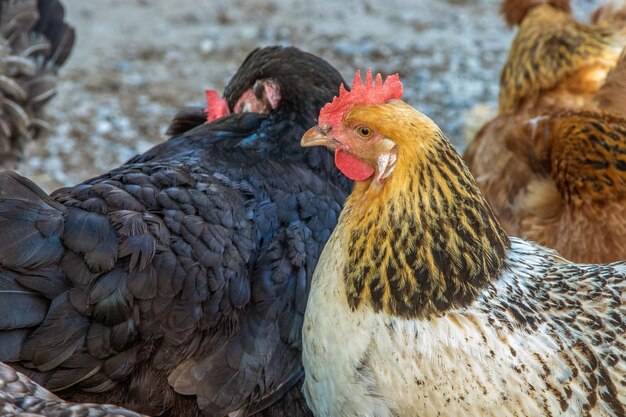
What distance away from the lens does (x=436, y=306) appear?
7.53 feet

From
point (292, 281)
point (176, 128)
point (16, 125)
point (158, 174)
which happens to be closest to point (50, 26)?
point (16, 125)

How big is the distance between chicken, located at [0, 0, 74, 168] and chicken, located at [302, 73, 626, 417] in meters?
2.88

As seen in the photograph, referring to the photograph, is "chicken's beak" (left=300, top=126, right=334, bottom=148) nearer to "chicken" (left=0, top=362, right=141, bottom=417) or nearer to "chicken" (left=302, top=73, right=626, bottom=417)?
"chicken" (left=302, top=73, right=626, bottom=417)

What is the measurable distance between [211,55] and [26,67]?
2.95m

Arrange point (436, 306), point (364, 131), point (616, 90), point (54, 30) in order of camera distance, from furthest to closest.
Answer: point (54, 30), point (616, 90), point (364, 131), point (436, 306)

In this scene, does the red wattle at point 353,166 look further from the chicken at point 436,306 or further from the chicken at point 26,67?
the chicken at point 26,67

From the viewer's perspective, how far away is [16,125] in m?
4.75

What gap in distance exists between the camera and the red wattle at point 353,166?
2430 millimetres

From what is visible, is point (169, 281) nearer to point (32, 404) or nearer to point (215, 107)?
point (32, 404)

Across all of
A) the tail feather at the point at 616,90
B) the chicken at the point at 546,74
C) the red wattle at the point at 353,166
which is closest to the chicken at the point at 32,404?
the red wattle at the point at 353,166

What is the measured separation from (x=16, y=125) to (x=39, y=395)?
2.99 meters

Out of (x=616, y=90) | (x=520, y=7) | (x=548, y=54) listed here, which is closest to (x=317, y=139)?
(x=616, y=90)

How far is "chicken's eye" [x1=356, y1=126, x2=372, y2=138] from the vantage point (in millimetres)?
2400

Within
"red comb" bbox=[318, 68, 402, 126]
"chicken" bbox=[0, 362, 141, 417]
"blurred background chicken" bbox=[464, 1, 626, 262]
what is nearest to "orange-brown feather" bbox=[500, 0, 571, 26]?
"blurred background chicken" bbox=[464, 1, 626, 262]
